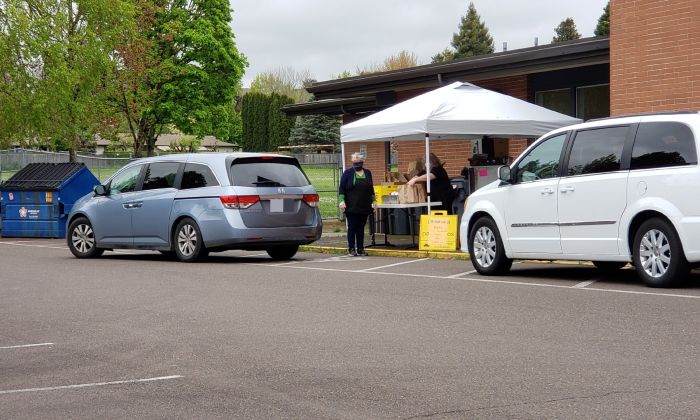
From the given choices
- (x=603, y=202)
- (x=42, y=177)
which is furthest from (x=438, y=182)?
(x=42, y=177)

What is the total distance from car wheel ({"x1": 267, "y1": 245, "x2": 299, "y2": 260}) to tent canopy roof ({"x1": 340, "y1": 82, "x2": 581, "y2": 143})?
7.61 ft

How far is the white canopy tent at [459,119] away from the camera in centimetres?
1792

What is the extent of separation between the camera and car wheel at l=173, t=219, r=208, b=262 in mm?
17369

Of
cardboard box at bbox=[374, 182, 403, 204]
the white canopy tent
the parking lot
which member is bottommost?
the parking lot

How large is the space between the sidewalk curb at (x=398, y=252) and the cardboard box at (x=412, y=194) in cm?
93

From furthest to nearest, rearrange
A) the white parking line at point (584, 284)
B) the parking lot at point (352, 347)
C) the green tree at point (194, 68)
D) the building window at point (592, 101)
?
1. the green tree at point (194, 68)
2. the building window at point (592, 101)
3. the white parking line at point (584, 284)
4. the parking lot at point (352, 347)

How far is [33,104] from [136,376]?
22.4 metres

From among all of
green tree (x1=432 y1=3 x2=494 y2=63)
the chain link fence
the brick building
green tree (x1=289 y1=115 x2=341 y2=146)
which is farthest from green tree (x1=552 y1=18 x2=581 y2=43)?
the brick building

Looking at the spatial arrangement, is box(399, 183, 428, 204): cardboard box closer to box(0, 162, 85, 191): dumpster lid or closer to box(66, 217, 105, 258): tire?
box(66, 217, 105, 258): tire

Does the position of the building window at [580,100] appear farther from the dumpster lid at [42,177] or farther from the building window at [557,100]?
the dumpster lid at [42,177]

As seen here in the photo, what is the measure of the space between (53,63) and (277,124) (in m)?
57.6

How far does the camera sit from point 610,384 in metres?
6.68

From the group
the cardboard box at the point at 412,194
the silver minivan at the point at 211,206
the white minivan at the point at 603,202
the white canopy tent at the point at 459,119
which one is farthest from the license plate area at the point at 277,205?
the white minivan at the point at 603,202

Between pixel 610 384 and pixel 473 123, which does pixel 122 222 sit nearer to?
pixel 473 123
